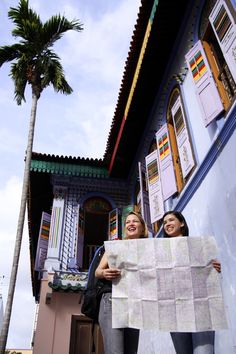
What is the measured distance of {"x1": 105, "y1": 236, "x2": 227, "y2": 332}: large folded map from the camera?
2180mm

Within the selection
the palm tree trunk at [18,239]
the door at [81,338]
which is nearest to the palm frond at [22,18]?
the palm tree trunk at [18,239]

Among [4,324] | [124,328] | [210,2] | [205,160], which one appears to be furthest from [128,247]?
[4,324]

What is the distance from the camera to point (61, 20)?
1089cm

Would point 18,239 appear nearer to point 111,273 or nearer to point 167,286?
point 111,273

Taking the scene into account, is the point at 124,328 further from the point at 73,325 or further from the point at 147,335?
the point at 73,325

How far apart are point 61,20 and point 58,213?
618 cm

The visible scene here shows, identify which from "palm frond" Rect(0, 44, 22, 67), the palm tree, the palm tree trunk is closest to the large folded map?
the palm tree trunk

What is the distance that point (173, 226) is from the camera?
2598 millimetres

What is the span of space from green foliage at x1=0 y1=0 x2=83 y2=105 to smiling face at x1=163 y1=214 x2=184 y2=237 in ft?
29.4

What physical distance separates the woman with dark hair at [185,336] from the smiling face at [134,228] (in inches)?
7.9

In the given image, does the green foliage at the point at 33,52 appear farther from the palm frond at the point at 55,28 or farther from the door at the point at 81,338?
the door at the point at 81,338

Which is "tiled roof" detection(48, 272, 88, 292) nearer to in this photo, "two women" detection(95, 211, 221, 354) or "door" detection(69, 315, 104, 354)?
"door" detection(69, 315, 104, 354)

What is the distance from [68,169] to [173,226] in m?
8.46

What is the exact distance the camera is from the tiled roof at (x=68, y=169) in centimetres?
1069
